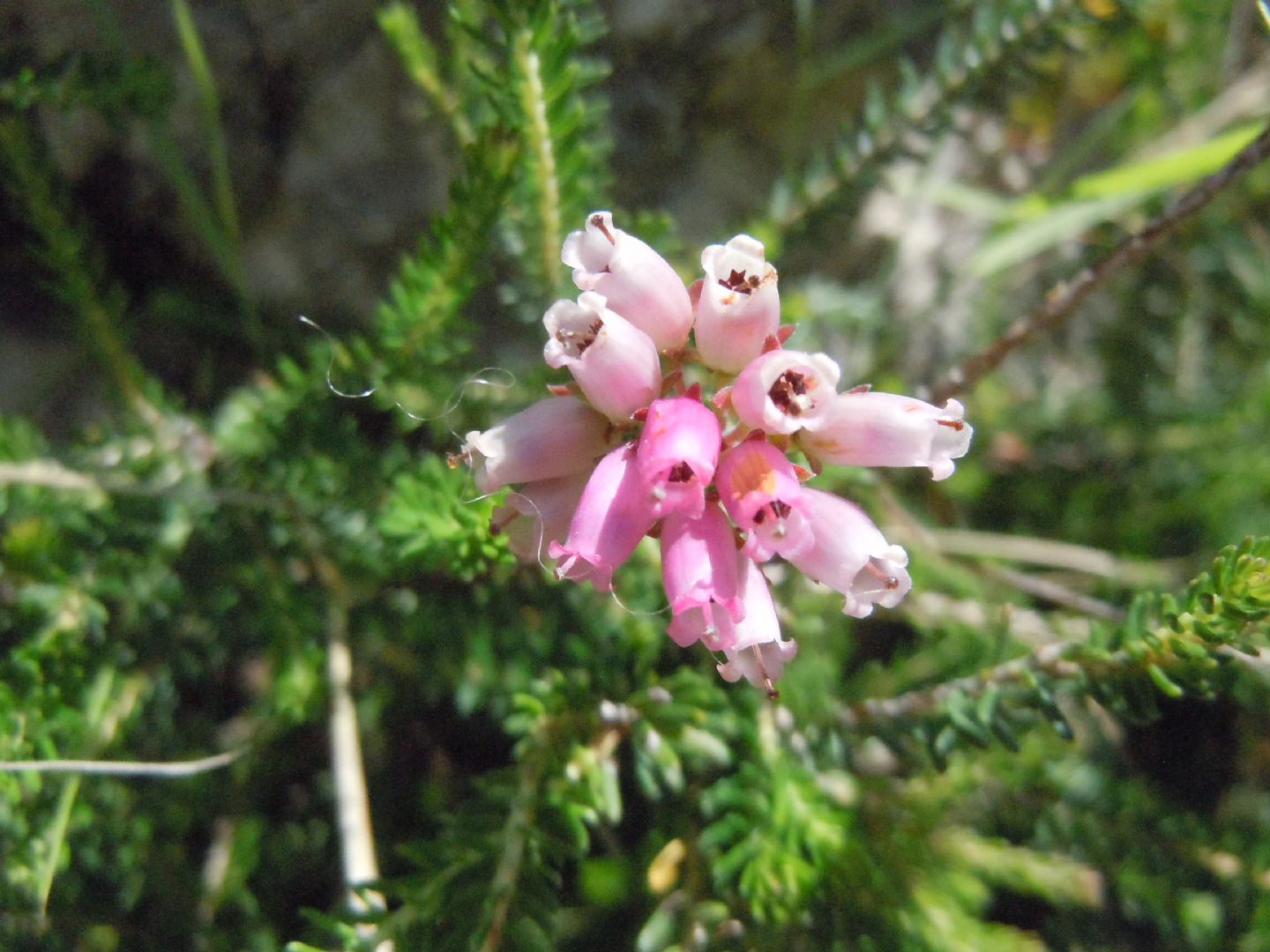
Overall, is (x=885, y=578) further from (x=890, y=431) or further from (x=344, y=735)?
(x=344, y=735)

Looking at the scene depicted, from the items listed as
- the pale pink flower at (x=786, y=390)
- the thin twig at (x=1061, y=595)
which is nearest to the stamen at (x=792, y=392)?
the pale pink flower at (x=786, y=390)

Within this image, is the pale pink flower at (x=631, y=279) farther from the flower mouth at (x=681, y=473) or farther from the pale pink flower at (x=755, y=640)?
the pale pink flower at (x=755, y=640)

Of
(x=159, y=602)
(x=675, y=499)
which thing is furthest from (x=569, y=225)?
(x=159, y=602)

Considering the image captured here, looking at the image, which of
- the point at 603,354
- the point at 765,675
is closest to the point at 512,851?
the point at 765,675

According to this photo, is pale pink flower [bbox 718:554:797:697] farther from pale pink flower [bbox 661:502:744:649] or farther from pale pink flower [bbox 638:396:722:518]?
pale pink flower [bbox 638:396:722:518]

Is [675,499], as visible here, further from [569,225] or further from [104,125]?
[104,125]

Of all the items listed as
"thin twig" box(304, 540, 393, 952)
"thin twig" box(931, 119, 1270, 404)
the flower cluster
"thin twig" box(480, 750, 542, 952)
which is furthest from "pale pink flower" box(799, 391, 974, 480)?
"thin twig" box(304, 540, 393, 952)
